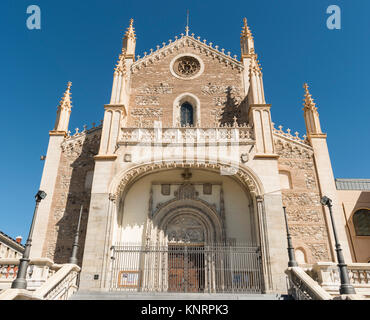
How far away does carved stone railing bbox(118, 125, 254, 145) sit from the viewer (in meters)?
16.5

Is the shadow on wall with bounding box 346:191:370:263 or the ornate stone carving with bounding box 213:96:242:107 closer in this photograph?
the shadow on wall with bounding box 346:191:370:263

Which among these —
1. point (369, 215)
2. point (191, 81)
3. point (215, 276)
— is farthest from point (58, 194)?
point (369, 215)

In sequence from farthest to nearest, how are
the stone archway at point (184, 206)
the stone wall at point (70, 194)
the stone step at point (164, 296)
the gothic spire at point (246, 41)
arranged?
the gothic spire at point (246, 41)
the stone wall at point (70, 194)
the stone archway at point (184, 206)
the stone step at point (164, 296)

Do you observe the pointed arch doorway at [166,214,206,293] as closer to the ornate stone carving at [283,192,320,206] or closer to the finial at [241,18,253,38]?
the ornate stone carving at [283,192,320,206]

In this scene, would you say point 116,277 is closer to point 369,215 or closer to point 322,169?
point 322,169

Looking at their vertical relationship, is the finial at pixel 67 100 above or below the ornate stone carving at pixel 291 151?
above

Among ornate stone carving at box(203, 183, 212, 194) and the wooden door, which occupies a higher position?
ornate stone carving at box(203, 183, 212, 194)

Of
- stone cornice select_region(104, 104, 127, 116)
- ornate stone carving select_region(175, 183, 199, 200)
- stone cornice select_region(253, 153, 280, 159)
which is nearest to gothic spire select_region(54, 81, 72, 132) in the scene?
stone cornice select_region(104, 104, 127, 116)

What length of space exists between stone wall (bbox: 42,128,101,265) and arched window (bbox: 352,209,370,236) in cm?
1564

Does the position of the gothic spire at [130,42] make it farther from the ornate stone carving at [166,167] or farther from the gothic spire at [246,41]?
the ornate stone carving at [166,167]

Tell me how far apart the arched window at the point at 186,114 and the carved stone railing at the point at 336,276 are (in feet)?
40.3

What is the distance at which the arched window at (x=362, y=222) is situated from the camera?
1811 centimetres

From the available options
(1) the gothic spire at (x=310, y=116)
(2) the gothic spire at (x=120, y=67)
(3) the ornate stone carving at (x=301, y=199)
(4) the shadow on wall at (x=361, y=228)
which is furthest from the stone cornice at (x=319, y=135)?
(2) the gothic spire at (x=120, y=67)

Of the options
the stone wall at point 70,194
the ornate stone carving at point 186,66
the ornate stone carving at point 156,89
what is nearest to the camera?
the stone wall at point 70,194
